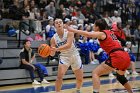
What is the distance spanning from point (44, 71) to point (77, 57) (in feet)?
12.3

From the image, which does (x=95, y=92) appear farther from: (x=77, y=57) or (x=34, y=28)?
(x=34, y=28)

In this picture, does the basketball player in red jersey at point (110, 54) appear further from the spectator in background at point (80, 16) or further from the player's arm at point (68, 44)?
the spectator in background at point (80, 16)

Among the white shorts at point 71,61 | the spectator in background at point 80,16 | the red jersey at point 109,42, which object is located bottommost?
the white shorts at point 71,61

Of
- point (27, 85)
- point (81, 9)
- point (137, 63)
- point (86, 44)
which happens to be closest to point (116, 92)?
point (27, 85)

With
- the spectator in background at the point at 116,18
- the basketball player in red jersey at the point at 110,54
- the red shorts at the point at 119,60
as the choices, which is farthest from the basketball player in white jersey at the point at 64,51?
the spectator in background at the point at 116,18

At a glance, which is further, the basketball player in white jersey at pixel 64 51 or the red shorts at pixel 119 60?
the basketball player in white jersey at pixel 64 51

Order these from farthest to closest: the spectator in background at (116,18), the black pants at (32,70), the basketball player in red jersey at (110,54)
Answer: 1. the spectator in background at (116,18)
2. the black pants at (32,70)
3. the basketball player in red jersey at (110,54)

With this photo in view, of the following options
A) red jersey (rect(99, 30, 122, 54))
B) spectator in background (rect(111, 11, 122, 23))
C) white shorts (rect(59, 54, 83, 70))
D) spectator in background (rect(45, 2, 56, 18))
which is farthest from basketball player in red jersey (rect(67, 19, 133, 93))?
spectator in background (rect(111, 11, 122, 23))

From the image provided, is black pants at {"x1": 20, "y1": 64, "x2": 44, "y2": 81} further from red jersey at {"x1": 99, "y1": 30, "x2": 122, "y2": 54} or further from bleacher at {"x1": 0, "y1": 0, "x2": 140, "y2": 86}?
red jersey at {"x1": 99, "y1": 30, "x2": 122, "y2": 54}

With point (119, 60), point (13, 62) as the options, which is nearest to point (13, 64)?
point (13, 62)

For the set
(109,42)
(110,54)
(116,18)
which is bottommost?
(116,18)

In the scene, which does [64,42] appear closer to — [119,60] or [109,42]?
[109,42]

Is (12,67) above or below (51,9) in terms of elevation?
below

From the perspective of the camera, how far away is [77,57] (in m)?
9.52
